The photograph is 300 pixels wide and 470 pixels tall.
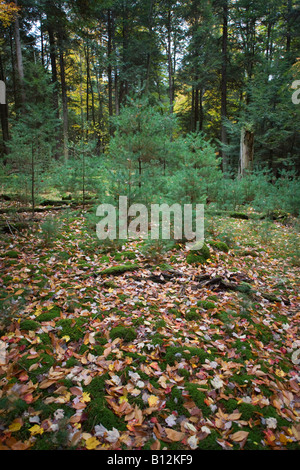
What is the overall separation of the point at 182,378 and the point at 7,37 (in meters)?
23.3

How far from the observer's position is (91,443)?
1.75m

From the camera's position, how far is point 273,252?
6.21 metres

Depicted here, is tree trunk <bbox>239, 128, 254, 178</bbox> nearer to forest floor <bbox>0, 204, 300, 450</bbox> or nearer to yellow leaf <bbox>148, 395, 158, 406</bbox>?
forest floor <bbox>0, 204, 300, 450</bbox>

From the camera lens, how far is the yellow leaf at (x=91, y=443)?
1734mm

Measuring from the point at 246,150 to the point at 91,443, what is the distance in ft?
44.0

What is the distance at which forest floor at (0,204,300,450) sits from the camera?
1.90 m

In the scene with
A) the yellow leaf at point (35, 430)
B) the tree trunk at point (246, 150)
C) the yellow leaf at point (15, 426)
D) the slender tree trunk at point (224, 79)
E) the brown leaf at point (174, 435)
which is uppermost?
the slender tree trunk at point (224, 79)

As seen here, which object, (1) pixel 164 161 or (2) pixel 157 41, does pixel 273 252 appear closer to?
(1) pixel 164 161

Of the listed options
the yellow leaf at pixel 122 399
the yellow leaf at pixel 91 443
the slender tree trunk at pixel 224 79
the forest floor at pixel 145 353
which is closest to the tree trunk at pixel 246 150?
the slender tree trunk at pixel 224 79

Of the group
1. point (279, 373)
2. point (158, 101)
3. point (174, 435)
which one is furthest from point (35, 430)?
point (158, 101)

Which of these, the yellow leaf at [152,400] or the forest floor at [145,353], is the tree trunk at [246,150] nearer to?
the forest floor at [145,353]

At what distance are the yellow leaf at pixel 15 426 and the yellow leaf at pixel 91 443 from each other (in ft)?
1.75

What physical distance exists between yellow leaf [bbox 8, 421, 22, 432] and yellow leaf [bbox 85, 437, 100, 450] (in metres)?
0.53

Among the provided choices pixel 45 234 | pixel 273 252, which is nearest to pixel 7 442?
pixel 45 234
